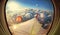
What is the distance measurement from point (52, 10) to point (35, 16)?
16 centimetres

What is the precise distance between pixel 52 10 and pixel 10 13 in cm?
38

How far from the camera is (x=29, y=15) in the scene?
3.26 meters

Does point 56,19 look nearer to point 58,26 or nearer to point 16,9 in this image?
point 58,26

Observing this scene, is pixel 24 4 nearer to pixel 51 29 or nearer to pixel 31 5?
pixel 31 5

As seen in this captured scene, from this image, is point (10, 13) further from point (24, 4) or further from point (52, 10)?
point (52, 10)

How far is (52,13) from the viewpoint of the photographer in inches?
128

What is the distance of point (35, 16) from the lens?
10.7ft

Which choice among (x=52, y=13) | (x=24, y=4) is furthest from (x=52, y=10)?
(x=24, y=4)

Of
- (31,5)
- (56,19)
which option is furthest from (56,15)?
(31,5)

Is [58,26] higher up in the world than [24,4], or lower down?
lower down

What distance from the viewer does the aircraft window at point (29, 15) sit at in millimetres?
3258

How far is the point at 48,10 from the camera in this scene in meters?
3.26

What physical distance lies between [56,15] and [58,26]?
0.10m

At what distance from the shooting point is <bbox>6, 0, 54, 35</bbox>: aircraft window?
326 cm
